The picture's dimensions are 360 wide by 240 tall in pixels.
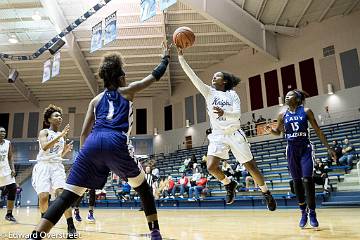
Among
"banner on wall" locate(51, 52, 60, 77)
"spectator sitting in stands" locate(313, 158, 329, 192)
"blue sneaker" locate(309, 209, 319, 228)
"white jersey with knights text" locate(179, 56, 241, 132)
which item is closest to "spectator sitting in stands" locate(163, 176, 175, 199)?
"spectator sitting in stands" locate(313, 158, 329, 192)

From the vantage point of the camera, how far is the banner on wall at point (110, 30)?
11.4 metres

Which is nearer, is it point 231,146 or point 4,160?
point 231,146

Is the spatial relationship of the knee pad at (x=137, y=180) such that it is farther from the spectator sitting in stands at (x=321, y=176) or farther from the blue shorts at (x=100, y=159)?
the spectator sitting in stands at (x=321, y=176)

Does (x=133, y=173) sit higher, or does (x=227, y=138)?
(x=227, y=138)

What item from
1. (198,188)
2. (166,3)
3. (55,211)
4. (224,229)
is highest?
(166,3)

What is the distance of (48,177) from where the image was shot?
376 cm

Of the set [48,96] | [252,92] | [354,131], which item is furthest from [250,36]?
[48,96]

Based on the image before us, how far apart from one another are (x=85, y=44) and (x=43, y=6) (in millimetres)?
4041

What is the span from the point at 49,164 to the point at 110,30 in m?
8.67

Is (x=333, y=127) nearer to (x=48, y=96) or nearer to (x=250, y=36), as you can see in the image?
(x=250, y=36)

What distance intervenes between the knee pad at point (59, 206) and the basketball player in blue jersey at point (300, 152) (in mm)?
2576

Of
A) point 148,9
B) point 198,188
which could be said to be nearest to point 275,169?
point 198,188

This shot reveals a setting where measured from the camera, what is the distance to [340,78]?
52.0 ft

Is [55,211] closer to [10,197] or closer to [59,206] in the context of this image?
[59,206]
